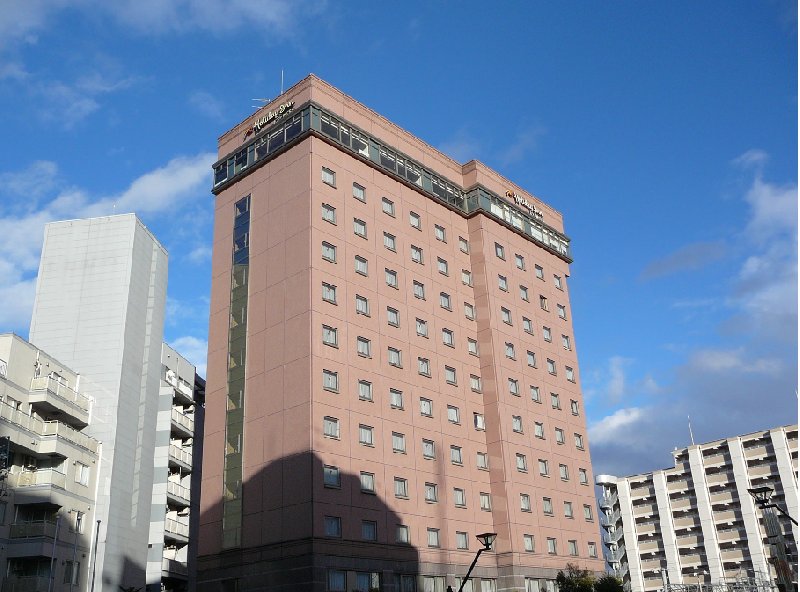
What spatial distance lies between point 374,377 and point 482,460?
1416 centimetres

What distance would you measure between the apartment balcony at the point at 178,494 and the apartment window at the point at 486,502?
34735mm

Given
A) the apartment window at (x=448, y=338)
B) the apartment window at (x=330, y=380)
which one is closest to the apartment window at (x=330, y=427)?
the apartment window at (x=330, y=380)

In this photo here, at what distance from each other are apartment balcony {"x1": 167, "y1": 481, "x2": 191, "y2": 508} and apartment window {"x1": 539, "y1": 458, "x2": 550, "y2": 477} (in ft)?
126

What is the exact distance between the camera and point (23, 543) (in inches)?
Answer: 2482

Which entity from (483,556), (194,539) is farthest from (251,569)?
(194,539)

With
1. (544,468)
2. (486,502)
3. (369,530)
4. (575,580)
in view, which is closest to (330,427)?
(369,530)

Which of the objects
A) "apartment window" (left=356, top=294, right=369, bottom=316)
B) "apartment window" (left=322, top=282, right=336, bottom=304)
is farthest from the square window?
"apartment window" (left=356, top=294, right=369, bottom=316)

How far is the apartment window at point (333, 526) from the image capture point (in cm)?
5806

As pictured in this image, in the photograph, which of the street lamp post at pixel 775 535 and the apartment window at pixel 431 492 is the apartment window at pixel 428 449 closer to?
the apartment window at pixel 431 492

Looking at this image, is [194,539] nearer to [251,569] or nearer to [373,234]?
[251,569]

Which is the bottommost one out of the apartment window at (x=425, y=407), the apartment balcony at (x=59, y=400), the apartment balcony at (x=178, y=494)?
the apartment balcony at (x=178, y=494)

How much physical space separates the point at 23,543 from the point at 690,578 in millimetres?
129934

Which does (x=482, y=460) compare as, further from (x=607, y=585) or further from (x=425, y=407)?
(x=607, y=585)

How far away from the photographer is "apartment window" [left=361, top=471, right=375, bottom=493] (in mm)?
61838
